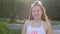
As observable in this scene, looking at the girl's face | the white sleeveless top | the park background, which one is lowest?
the park background

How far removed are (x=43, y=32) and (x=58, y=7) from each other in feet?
13.2

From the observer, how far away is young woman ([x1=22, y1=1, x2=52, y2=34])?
2744mm

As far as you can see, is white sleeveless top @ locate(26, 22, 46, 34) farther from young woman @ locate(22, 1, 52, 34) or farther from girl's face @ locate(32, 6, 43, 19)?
girl's face @ locate(32, 6, 43, 19)

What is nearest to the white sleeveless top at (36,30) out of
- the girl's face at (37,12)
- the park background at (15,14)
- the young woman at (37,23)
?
the young woman at (37,23)

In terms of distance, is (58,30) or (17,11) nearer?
(58,30)

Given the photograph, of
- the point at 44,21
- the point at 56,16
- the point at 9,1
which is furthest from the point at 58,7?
the point at 44,21

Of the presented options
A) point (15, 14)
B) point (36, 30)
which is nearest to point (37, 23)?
point (36, 30)

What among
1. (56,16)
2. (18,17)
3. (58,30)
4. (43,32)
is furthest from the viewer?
(56,16)

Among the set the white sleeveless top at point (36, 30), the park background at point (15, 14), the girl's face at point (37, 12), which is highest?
the girl's face at point (37, 12)

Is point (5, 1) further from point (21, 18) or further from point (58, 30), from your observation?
point (58, 30)

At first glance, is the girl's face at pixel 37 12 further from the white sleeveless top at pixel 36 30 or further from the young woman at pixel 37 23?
the white sleeveless top at pixel 36 30

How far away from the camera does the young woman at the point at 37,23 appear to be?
9.00ft

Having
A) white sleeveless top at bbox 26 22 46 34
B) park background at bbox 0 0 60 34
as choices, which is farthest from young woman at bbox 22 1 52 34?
park background at bbox 0 0 60 34

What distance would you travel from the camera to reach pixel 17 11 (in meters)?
6.21
